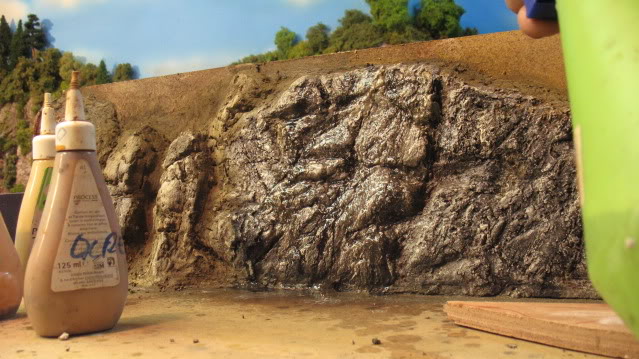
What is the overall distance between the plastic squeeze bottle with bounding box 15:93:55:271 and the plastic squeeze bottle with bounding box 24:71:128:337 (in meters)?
0.27

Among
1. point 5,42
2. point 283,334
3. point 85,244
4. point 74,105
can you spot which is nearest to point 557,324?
point 283,334

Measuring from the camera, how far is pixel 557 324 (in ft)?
3.11

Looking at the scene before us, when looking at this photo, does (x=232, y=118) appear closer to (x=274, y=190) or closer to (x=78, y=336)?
(x=274, y=190)

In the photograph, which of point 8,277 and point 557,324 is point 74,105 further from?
point 557,324

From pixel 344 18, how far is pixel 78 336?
1862 mm

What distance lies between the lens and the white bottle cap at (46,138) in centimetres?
136

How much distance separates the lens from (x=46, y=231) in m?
1.07

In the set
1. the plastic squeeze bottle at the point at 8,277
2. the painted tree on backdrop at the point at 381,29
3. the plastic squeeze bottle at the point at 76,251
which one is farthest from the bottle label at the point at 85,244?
the painted tree on backdrop at the point at 381,29

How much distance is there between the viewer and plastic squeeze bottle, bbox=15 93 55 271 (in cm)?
137

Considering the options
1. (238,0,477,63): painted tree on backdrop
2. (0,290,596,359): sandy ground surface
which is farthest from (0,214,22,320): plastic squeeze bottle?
(238,0,477,63): painted tree on backdrop

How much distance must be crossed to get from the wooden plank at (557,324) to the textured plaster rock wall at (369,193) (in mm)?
407

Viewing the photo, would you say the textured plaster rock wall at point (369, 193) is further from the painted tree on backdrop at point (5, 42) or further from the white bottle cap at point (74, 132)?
the painted tree on backdrop at point (5, 42)

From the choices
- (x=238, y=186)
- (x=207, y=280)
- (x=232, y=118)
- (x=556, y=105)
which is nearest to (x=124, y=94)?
(x=232, y=118)

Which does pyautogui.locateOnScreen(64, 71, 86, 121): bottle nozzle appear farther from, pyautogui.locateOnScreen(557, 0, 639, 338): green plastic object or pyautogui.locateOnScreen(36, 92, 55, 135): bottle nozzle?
pyautogui.locateOnScreen(557, 0, 639, 338): green plastic object
